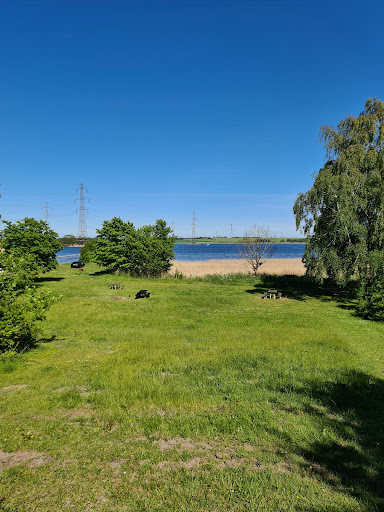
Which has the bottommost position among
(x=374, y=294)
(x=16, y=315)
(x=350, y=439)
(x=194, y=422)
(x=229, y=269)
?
(x=350, y=439)

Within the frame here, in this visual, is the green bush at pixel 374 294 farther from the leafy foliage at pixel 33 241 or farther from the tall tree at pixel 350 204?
the leafy foliage at pixel 33 241

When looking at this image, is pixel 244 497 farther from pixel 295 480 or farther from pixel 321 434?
pixel 321 434

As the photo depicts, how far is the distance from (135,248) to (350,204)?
90.1 feet

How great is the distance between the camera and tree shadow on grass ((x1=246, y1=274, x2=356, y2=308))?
1016 inches

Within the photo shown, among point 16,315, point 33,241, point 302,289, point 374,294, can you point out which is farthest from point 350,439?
point 33,241

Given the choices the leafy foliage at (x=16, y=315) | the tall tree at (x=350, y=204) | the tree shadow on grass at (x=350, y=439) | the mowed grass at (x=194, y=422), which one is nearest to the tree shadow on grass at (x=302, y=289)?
the tall tree at (x=350, y=204)

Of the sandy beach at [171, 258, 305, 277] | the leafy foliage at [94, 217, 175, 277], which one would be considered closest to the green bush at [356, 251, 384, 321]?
the sandy beach at [171, 258, 305, 277]

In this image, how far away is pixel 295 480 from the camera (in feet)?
16.0

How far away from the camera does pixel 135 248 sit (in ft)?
132

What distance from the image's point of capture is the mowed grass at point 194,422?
4594mm

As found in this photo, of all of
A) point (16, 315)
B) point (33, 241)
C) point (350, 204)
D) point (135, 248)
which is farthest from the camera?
point (135, 248)

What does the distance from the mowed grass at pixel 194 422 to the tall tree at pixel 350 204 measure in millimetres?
9279

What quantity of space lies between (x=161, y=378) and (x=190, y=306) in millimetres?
12864

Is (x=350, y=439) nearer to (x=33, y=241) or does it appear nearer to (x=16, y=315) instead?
(x=16, y=315)
